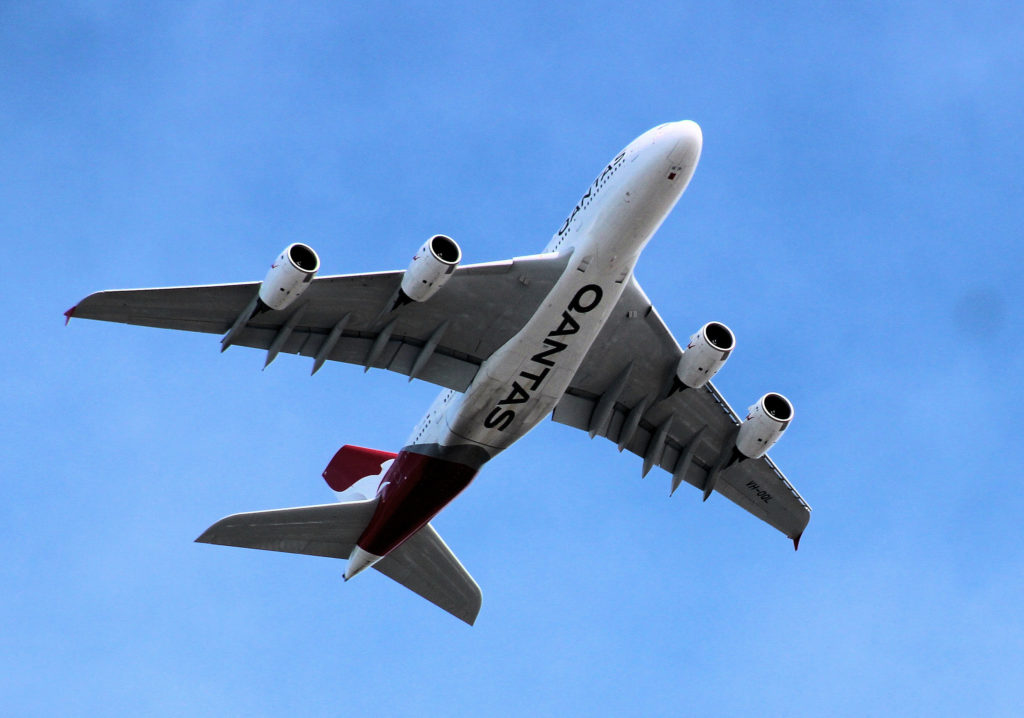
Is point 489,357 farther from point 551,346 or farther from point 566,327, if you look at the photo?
point 566,327

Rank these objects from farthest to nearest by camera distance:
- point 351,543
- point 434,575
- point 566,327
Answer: point 434,575 < point 351,543 < point 566,327

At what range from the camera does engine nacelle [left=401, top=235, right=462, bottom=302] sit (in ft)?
84.7

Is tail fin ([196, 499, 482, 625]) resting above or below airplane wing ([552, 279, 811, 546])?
below

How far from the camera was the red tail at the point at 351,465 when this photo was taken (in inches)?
1288

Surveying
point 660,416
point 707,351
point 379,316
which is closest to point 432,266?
point 379,316

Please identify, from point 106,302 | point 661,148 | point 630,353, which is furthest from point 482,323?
point 106,302

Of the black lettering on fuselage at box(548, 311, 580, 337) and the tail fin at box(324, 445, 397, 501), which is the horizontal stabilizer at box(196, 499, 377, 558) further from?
the black lettering on fuselage at box(548, 311, 580, 337)

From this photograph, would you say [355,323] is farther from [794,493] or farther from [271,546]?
[794,493]

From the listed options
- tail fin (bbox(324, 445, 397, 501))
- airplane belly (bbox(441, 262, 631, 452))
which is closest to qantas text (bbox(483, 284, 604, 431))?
airplane belly (bbox(441, 262, 631, 452))

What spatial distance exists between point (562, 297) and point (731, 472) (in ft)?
29.3

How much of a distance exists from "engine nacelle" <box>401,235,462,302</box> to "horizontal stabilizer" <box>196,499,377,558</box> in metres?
6.45

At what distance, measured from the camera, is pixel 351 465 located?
108 feet

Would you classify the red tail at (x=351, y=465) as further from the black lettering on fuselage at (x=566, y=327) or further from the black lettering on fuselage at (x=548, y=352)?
the black lettering on fuselage at (x=566, y=327)

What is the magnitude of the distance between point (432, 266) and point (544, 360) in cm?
331
